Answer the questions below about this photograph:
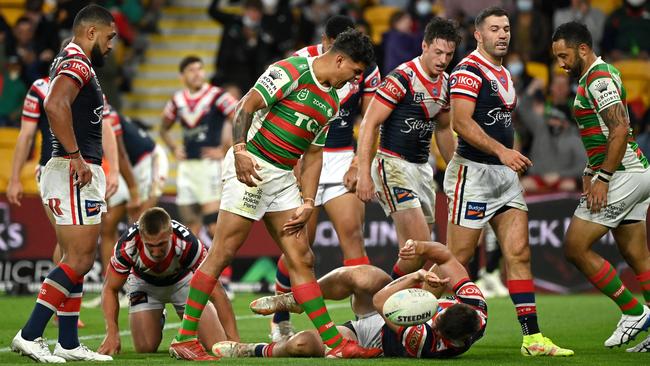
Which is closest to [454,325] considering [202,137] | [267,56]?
[202,137]

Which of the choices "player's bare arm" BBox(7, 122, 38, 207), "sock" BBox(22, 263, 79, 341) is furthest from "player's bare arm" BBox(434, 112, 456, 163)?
"player's bare arm" BBox(7, 122, 38, 207)

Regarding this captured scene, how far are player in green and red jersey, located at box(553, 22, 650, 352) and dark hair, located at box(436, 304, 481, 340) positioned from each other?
1986mm

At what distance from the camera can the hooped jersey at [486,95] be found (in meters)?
9.22

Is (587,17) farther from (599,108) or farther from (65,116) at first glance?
(65,116)

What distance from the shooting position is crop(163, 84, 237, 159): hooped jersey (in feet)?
50.1

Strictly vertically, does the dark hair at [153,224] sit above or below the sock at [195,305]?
above

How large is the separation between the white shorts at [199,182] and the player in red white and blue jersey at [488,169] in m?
6.53

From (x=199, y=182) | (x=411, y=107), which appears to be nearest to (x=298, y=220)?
(x=411, y=107)

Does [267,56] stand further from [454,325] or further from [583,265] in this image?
[454,325]

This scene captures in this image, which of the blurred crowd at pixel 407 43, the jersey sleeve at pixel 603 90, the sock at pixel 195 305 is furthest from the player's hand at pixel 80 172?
the blurred crowd at pixel 407 43

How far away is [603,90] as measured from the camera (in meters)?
9.13

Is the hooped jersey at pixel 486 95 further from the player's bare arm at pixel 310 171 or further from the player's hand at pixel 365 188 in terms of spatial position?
the player's bare arm at pixel 310 171

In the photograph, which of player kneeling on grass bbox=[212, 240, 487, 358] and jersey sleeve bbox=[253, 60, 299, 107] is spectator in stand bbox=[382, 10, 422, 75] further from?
jersey sleeve bbox=[253, 60, 299, 107]

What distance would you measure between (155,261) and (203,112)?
6.31m
